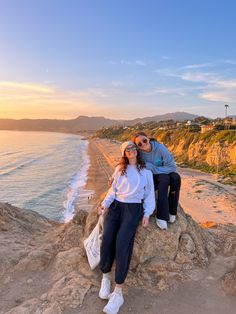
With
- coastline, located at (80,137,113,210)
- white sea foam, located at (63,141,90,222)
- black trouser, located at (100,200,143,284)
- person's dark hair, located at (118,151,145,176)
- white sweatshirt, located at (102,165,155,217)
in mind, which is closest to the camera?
black trouser, located at (100,200,143,284)

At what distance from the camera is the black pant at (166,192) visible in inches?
241

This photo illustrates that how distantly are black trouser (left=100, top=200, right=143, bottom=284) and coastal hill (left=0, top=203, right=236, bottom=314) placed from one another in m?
0.55

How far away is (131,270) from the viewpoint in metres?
6.00

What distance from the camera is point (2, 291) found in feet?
19.1

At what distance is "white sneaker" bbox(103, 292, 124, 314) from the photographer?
16.5ft

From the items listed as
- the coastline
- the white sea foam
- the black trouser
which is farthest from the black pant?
the coastline

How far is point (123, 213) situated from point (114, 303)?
1.33m

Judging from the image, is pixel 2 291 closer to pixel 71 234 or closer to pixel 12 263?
pixel 12 263

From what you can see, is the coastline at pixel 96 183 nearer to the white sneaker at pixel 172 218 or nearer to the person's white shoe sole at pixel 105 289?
the white sneaker at pixel 172 218

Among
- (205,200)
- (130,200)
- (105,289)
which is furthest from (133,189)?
(205,200)

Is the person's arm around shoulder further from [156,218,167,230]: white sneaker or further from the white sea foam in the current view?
the white sea foam

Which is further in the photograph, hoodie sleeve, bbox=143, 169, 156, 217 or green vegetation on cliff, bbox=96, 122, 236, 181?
green vegetation on cliff, bbox=96, 122, 236, 181

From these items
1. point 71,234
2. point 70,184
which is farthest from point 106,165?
Answer: point 71,234

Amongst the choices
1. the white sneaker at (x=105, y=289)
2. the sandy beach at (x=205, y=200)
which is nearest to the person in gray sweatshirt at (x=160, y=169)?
the white sneaker at (x=105, y=289)
